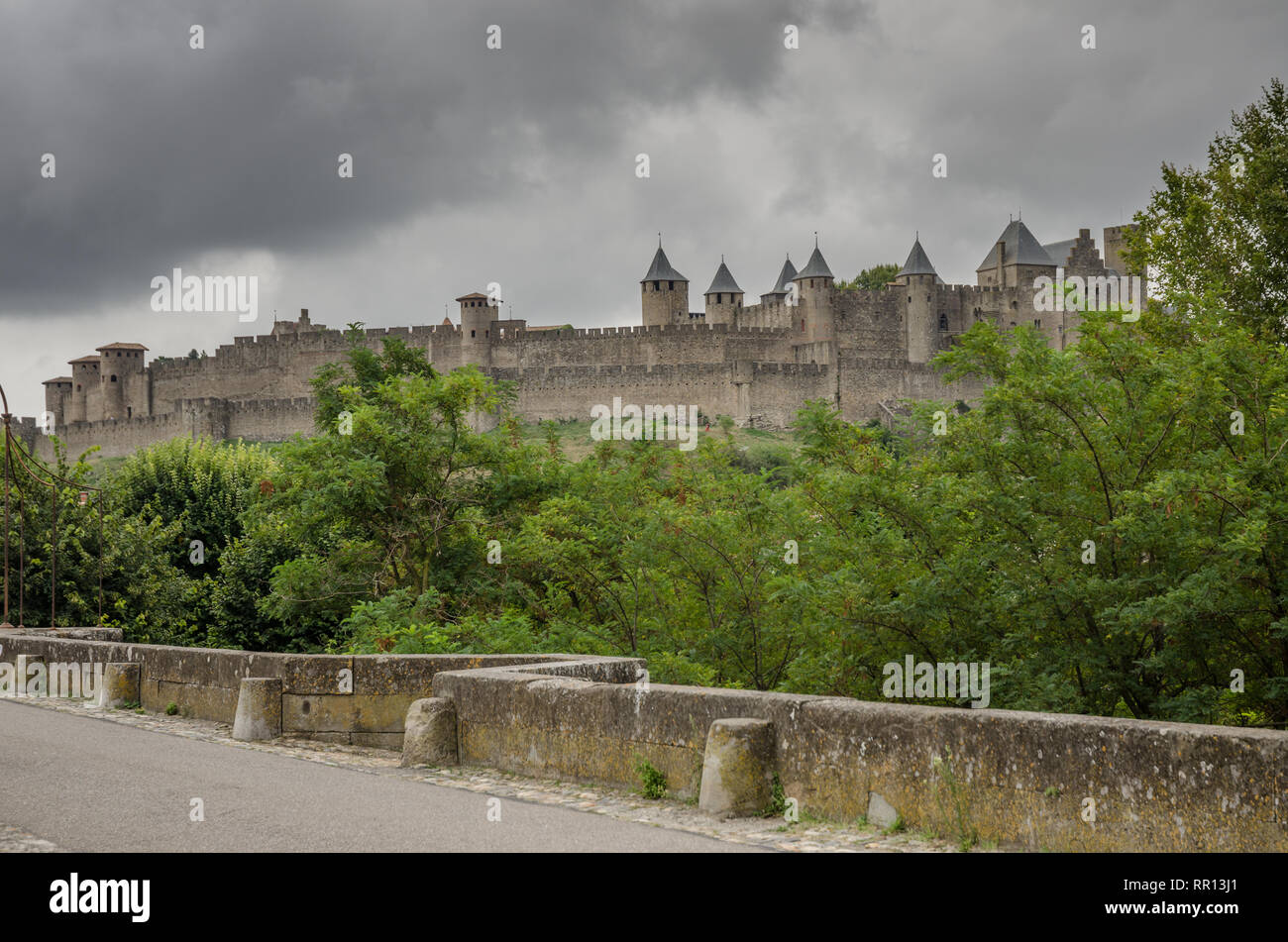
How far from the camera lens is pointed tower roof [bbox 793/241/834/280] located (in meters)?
91.4

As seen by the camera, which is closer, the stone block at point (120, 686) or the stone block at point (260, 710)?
the stone block at point (260, 710)

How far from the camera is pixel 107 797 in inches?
291

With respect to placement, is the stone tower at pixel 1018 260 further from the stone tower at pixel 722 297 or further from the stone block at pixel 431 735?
the stone block at pixel 431 735

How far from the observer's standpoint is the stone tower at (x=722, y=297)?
9406cm

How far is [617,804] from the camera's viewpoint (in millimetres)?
7223

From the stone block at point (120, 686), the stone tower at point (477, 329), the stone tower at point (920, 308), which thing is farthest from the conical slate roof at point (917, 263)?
the stone block at point (120, 686)

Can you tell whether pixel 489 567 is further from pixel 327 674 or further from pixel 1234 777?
pixel 1234 777

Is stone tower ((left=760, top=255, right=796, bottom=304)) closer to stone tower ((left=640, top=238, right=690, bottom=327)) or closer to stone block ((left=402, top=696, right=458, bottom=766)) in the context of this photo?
stone tower ((left=640, top=238, right=690, bottom=327))

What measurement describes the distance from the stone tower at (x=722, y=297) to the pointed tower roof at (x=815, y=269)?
197 inches

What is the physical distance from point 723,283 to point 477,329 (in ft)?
61.7

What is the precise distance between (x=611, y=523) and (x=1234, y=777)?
12.1 meters

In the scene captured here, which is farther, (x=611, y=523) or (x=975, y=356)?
(x=611, y=523)

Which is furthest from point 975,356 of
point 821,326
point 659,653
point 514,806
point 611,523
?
point 821,326

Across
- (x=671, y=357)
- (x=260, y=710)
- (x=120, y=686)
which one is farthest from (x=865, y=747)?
(x=671, y=357)
